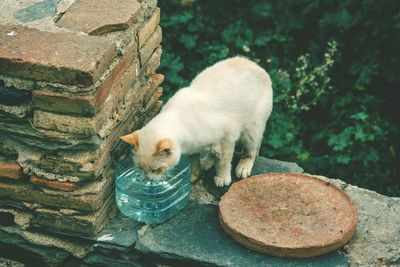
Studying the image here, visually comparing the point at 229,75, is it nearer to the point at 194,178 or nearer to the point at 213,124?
the point at 213,124

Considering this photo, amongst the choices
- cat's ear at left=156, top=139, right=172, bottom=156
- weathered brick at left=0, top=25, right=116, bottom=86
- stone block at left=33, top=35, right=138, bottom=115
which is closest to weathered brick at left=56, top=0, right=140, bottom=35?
weathered brick at left=0, top=25, right=116, bottom=86

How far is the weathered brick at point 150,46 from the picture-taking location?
3.67 meters

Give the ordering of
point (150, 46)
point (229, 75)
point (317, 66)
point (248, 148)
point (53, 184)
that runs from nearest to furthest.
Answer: point (53, 184) < point (150, 46) < point (229, 75) < point (248, 148) < point (317, 66)

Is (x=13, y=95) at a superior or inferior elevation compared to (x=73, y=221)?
superior

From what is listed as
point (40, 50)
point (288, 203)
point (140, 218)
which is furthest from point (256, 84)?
point (40, 50)

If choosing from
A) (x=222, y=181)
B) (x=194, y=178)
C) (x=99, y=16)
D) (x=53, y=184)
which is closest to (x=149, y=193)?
(x=194, y=178)

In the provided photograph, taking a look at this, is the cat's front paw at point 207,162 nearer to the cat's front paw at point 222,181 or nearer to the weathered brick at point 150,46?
the cat's front paw at point 222,181

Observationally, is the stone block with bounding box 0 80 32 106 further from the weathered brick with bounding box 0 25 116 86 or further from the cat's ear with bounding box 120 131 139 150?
the cat's ear with bounding box 120 131 139 150

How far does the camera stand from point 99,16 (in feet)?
11.3

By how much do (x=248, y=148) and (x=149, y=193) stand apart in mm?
651

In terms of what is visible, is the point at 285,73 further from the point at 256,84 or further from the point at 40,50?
the point at 40,50

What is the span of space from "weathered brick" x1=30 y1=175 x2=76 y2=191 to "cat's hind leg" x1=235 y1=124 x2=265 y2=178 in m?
1.07

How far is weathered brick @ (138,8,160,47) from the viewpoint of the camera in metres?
3.59

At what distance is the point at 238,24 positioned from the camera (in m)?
5.70
